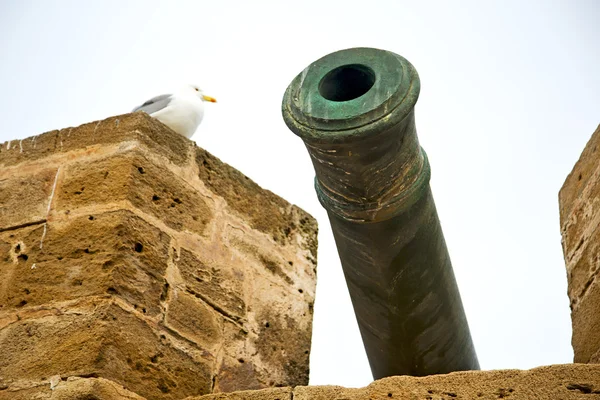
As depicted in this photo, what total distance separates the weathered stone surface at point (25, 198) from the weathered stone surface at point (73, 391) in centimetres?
71

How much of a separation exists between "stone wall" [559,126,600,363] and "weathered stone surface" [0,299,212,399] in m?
1.39

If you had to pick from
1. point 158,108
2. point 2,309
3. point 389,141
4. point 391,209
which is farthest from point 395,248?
point 158,108

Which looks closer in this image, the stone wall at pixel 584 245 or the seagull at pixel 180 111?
the stone wall at pixel 584 245

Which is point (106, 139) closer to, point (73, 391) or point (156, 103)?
point (73, 391)

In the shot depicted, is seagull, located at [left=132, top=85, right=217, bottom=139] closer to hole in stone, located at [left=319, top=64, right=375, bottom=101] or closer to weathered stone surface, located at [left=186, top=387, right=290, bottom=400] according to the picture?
hole in stone, located at [left=319, top=64, right=375, bottom=101]

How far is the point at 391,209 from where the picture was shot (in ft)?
10.9

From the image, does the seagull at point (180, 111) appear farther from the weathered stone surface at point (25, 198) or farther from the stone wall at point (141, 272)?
the weathered stone surface at point (25, 198)

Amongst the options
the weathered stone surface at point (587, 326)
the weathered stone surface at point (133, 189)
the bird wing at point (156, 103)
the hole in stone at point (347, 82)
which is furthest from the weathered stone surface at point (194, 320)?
the bird wing at point (156, 103)

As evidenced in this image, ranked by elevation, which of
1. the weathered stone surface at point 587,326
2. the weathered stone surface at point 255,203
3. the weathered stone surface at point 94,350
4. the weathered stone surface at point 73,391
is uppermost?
the weathered stone surface at point 255,203

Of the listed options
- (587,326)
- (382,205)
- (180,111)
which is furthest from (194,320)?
(180,111)

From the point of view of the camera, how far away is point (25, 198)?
13.0 feet

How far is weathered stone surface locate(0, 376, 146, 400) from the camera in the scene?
325 centimetres

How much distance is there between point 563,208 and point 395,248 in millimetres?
1106

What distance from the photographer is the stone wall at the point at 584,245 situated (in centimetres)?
372
